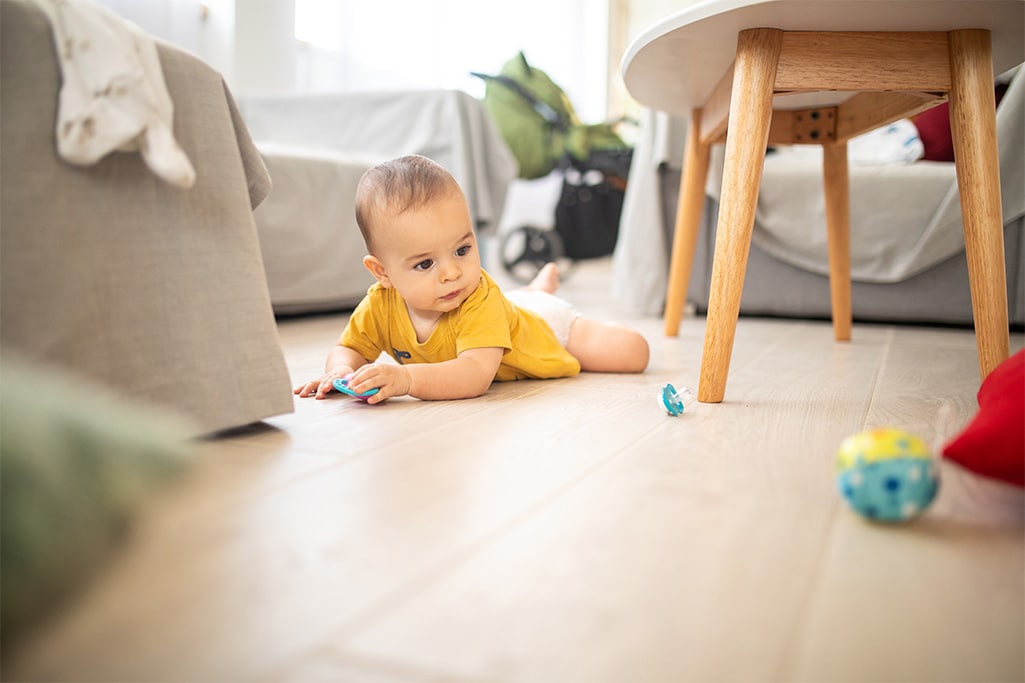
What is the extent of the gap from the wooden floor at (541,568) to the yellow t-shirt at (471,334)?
243 mm

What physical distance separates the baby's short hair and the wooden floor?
311 mm

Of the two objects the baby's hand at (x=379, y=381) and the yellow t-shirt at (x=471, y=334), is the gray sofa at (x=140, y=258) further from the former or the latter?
the yellow t-shirt at (x=471, y=334)

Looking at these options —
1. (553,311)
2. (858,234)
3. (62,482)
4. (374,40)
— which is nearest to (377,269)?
(553,311)

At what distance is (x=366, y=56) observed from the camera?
11.1 ft

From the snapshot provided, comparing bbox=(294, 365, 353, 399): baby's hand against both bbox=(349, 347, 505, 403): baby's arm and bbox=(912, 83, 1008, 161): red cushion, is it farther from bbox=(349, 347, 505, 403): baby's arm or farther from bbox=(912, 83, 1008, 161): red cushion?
bbox=(912, 83, 1008, 161): red cushion

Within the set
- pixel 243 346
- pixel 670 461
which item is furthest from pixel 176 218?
pixel 670 461

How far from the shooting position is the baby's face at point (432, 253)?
1.11m

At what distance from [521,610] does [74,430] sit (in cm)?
28

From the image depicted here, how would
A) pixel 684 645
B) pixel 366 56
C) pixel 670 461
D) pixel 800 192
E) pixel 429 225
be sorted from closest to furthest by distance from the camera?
1. pixel 684 645
2. pixel 670 461
3. pixel 429 225
4. pixel 800 192
5. pixel 366 56

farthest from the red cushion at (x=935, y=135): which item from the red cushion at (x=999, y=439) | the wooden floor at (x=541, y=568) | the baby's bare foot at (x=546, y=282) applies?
the red cushion at (x=999, y=439)

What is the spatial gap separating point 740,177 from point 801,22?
0.19m

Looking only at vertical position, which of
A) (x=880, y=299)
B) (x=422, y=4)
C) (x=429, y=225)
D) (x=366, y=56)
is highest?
(x=422, y=4)

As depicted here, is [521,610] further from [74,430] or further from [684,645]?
[74,430]

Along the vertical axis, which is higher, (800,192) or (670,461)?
(800,192)
